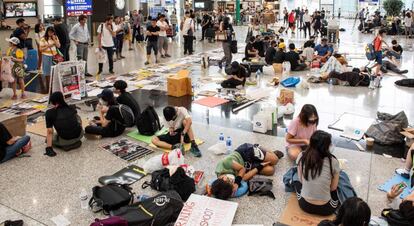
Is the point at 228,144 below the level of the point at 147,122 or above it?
below

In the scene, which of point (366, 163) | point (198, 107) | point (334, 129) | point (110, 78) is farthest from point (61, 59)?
point (366, 163)

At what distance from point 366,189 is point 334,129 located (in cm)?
234

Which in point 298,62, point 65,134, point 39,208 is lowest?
point 39,208

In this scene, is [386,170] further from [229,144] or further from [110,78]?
[110,78]

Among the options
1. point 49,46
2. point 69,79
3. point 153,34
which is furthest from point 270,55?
point 69,79

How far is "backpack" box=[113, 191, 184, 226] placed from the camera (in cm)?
400

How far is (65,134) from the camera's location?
6.17m

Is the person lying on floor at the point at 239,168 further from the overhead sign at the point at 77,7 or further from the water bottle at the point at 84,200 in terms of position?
the overhead sign at the point at 77,7

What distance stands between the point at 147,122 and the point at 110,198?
2.47 metres

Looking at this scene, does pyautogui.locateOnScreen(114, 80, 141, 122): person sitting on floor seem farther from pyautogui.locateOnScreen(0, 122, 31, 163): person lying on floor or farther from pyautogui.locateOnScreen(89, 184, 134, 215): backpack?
pyautogui.locateOnScreen(89, 184, 134, 215): backpack

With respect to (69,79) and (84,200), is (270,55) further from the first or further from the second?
(84,200)

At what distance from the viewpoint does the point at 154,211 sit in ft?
13.5

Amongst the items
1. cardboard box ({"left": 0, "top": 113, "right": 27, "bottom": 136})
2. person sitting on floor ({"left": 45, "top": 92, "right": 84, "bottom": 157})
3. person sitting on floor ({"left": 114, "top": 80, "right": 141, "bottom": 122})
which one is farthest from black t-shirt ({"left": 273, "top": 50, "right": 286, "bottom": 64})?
cardboard box ({"left": 0, "top": 113, "right": 27, "bottom": 136})

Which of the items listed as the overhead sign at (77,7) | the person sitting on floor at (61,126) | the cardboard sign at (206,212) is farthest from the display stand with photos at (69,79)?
the overhead sign at (77,7)
